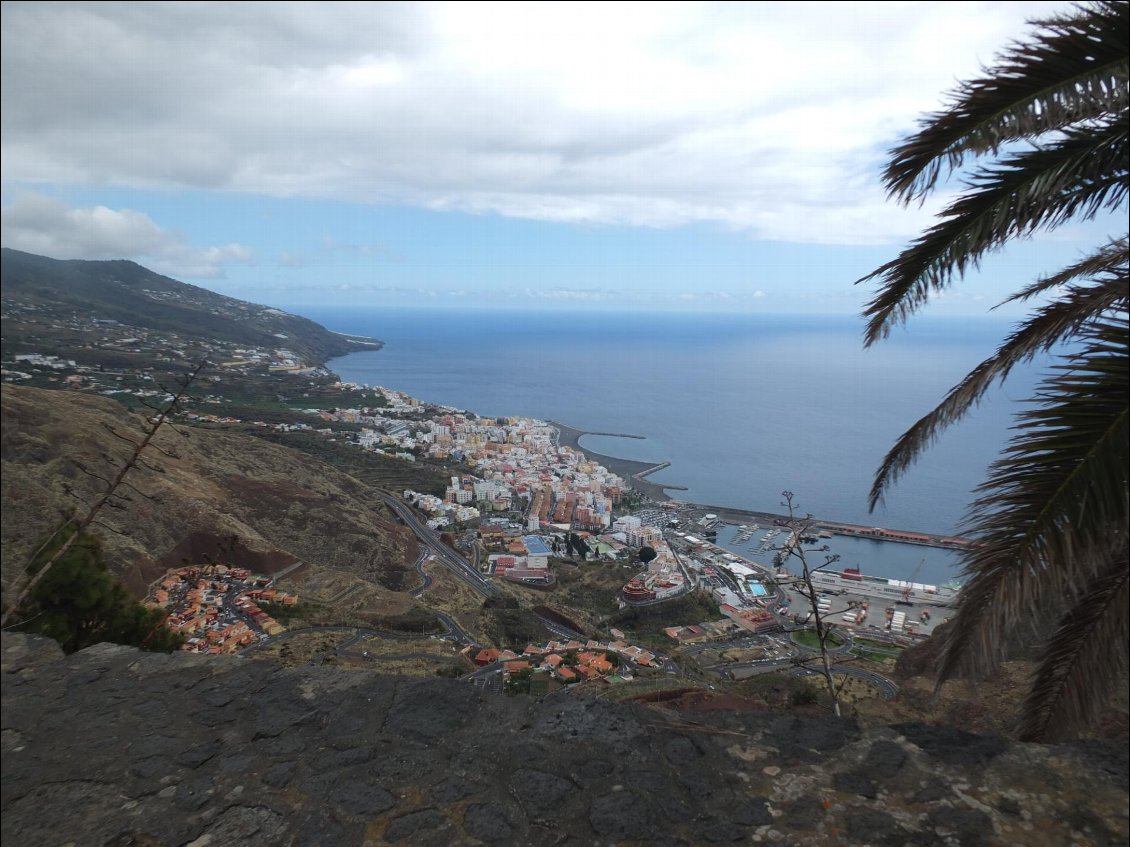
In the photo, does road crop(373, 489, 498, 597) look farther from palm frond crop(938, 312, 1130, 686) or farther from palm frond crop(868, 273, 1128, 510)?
palm frond crop(938, 312, 1130, 686)

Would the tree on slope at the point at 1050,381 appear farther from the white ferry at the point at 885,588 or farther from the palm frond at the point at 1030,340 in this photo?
the white ferry at the point at 885,588

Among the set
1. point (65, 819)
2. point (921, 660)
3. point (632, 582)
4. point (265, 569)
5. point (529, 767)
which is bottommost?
point (632, 582)

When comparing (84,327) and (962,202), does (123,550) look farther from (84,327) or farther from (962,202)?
(84,327)

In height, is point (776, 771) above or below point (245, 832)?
above

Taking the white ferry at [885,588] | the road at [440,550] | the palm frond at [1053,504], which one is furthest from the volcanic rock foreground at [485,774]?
the white ferry at [885,588]

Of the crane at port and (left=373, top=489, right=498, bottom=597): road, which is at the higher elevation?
the crane at port

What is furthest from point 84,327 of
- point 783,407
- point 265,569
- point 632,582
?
point 783,407

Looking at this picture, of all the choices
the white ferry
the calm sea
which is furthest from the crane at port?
the calm sea
